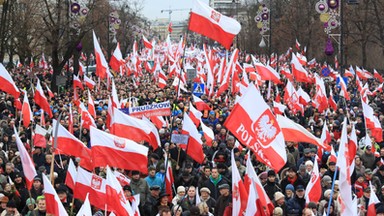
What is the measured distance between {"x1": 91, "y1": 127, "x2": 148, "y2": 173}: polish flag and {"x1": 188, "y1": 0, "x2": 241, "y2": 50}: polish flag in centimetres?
214

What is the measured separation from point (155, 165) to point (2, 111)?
11.6 meters

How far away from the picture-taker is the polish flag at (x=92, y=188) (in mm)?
9953

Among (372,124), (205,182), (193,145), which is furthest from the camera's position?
(372,124)

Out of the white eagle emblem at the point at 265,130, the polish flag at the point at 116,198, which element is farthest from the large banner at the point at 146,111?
the polish flag at the point at 116,198

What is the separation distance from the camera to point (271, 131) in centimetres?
984

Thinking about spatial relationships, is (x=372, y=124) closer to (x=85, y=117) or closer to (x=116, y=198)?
(x=85, y=117)

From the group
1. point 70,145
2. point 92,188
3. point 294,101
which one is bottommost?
point 294,101

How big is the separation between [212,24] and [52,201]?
164 inches

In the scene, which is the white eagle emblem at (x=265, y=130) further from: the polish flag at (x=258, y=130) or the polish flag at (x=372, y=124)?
the polish flag at (x=372, y=124)

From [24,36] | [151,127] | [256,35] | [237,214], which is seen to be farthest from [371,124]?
[256,35]

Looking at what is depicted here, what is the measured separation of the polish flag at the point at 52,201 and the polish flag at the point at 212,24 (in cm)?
386

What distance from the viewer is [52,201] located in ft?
29.5

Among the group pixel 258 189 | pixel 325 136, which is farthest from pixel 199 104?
pixel 258 189

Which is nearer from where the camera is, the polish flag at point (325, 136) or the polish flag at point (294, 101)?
the polish flag at point (325, 136)
